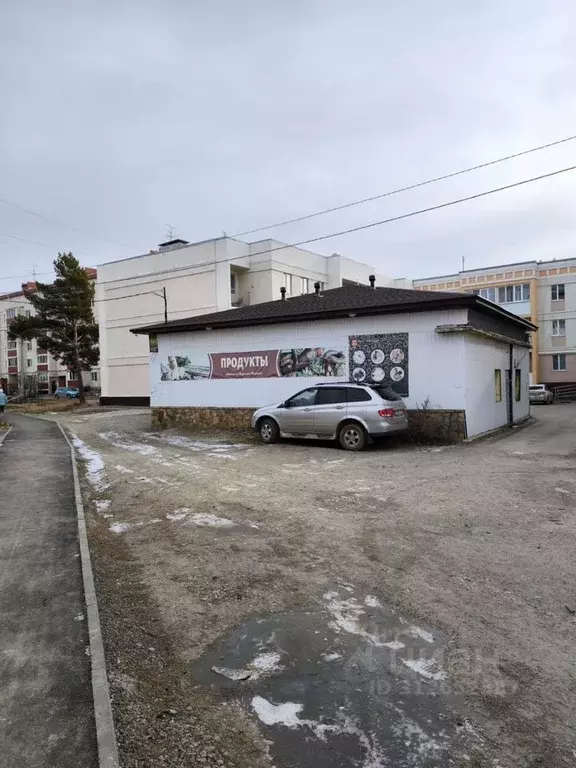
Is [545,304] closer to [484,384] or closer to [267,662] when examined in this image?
[484,384]

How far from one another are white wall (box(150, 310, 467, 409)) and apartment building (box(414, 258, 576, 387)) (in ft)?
102

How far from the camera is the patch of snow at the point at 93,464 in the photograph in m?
10.2

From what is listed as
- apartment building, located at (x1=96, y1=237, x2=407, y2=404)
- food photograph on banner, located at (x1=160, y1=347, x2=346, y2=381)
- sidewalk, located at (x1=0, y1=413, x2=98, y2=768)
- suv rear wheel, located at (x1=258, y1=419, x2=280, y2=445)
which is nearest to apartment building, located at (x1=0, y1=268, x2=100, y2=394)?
apartment building, located at (x1=96, y1=237, x2=407, y2=404)

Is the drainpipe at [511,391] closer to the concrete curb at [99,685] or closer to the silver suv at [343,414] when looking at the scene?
the silver suv at [343,414]

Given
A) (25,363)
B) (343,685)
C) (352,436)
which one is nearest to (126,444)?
(352,436)

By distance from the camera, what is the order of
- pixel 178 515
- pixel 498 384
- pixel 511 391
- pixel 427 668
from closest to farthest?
pixel 427 668 < pixel 178 515 < pixel 498 384 < pixel 511 391

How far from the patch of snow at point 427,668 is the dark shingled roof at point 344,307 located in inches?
456

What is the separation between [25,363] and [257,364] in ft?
233

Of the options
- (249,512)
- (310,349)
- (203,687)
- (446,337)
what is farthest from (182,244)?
(203,687)

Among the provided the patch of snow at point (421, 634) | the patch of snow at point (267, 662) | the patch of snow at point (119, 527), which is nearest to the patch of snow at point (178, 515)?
the patch of snow at point (119, 527)

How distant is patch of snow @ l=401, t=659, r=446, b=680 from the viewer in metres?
3.35

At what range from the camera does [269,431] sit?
15.0 m

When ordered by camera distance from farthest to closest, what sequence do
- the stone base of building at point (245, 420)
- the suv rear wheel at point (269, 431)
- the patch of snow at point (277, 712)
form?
1. the suv rear wheel at point (269, 431)
2. the stone base of building at point (245, 420)
3. the patch of snow at point (277, 712)

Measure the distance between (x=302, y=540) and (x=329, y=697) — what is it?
297 centimetres
